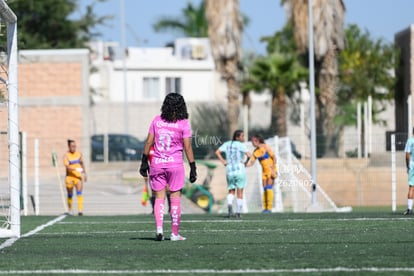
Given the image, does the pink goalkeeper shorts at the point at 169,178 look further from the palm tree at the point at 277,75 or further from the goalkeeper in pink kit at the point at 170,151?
the palm tree at the point at 277,75

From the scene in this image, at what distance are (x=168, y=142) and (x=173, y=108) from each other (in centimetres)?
43

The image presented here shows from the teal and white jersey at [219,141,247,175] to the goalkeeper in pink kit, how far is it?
27.5ft

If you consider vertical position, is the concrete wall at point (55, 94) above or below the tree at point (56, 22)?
below

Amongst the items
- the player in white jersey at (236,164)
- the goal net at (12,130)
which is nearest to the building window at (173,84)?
the player in white jersey at (236,164)

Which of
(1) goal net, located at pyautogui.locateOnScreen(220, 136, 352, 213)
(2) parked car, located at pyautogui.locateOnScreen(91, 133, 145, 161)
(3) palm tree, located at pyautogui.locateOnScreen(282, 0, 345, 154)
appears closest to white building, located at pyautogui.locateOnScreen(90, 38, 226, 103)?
(2) parked car, located at pyautogui.locateOnScreen(91, 133, 145, 161)

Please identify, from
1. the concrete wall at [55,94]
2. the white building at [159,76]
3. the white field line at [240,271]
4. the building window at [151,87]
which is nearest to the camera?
the white field line at [240,271]

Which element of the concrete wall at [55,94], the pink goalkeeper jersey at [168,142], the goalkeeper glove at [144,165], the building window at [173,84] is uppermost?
the building window at [173,84]

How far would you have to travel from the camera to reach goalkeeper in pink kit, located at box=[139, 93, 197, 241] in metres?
14.3

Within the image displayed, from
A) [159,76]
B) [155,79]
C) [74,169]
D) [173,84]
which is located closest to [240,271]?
[74,169]

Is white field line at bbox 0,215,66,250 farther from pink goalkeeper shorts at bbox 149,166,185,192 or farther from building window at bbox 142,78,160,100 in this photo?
building window at bbox 142,78,160,100

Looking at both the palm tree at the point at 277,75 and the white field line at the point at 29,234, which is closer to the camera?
the white field line at the point at 29,234

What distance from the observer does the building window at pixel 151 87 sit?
7008 centimetres

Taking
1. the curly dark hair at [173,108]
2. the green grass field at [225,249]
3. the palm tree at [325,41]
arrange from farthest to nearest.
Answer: the palm tree at [325,41]
the curly dark hair at [173,108]
the green grass field at [225,249]

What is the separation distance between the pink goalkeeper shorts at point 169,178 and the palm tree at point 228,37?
31.0 metres
